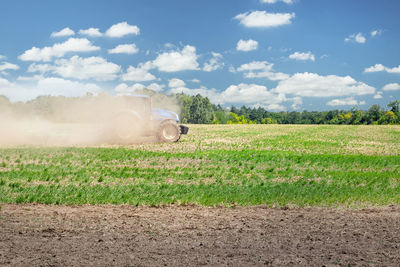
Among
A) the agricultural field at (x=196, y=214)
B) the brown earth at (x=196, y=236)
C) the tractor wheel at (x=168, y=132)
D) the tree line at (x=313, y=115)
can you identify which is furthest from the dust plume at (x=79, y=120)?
the tree line at (x=313, y=115)

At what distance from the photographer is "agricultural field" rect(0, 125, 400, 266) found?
6500 millimetres

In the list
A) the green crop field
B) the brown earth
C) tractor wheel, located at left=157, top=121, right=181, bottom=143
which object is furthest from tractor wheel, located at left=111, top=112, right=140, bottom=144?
the brown earth

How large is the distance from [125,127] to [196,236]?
18.2m

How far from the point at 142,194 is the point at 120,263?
4968 mm

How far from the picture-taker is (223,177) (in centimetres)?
1383

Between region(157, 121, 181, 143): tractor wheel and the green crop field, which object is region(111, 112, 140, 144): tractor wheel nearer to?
region(157, 121, 181, 143): tractor wheel

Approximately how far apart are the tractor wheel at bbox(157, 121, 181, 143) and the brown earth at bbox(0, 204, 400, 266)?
50.9ft

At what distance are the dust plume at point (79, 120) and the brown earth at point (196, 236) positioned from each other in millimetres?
15186

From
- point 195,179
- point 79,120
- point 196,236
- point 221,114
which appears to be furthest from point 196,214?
point 221,114

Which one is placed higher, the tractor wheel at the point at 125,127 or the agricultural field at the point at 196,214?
the tractor wheel at the point at 125,127

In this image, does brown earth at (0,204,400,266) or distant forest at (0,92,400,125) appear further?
distant forest at (0,92,400,125)

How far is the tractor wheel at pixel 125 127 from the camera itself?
968 inches

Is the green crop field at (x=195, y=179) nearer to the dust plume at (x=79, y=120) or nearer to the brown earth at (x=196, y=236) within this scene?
the brown earth at (x=196, y=236)

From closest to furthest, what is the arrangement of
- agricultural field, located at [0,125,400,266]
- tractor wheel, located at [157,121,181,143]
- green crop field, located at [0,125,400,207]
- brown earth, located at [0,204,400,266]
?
1. brown earth, located at [0,204,400,266]
2. agricultural field, located at [0,125,400,266]
3. green crop field, located at [0,125,400,207]
4. tractor wheel, located at [157,121,181,143]
